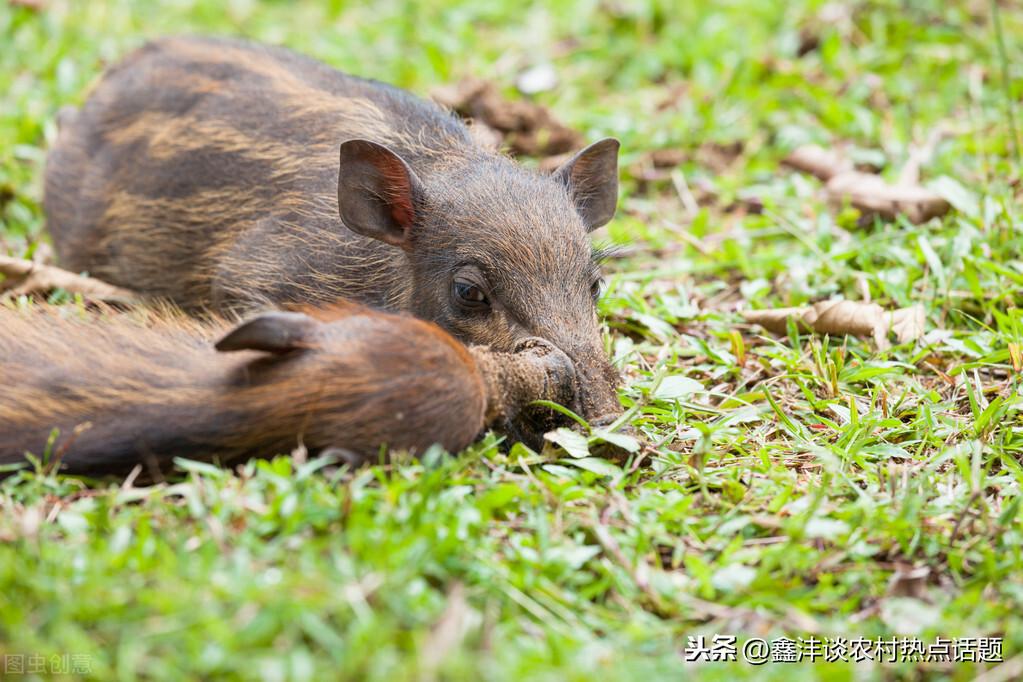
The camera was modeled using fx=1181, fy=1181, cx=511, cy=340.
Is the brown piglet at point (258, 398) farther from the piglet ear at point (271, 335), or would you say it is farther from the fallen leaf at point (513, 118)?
the fallen leaf at point (513, 118)

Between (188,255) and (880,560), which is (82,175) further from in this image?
(880,560)

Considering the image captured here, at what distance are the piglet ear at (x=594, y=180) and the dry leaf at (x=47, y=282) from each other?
2360 mm

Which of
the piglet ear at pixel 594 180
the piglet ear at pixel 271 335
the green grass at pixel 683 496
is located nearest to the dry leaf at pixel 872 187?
the green grass at pixel 683 496

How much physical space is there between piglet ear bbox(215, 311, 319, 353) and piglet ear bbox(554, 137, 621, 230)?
6.58 ft

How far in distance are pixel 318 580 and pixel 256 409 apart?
0.86 m

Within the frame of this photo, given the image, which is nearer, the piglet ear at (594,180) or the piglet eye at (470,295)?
the piglet eye at (470,295)

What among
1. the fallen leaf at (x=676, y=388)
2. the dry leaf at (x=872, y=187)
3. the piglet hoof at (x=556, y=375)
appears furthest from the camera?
the dry leaf at (x=872, y=187)

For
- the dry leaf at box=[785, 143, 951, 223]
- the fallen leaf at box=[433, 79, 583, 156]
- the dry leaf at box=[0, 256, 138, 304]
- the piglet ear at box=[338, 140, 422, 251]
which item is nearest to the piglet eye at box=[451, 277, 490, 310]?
the piglet ear at box=[338, 140, 422, 251]

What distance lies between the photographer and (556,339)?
180 inches

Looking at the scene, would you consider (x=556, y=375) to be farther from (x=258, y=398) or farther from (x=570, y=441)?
(x=258, y=398)

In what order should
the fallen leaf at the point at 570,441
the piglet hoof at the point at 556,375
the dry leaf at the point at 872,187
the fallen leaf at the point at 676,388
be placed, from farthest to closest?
the dry leaf at the point at 872,187, the fallen leaf at the point at 676,388, the piglet hoof at the point at 556,375, the fallen leaf at the point at 570,441

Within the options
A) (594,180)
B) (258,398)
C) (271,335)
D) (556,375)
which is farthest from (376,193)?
(258,398)

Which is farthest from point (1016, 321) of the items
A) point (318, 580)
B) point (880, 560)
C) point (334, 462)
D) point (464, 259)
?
point (318, 580)

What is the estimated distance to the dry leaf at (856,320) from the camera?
5422mm
